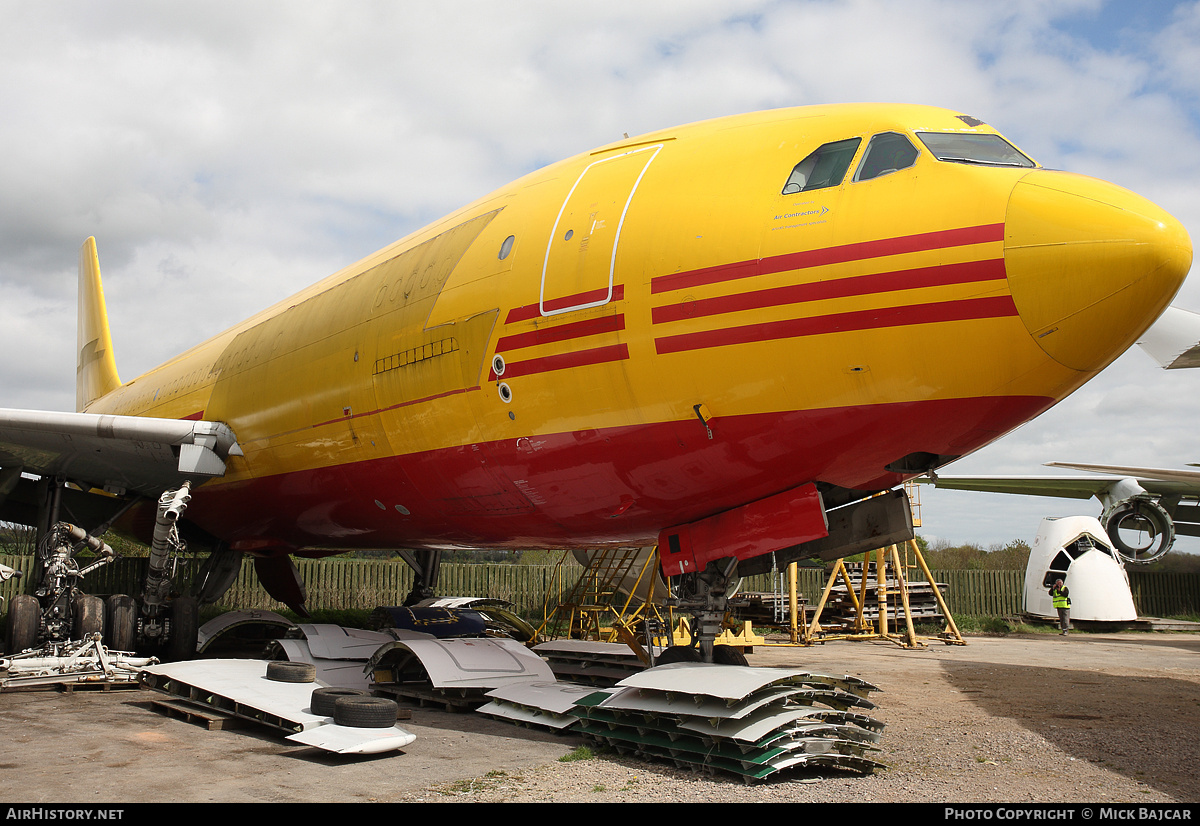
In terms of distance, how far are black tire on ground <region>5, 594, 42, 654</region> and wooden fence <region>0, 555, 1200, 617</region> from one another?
13.6 meters

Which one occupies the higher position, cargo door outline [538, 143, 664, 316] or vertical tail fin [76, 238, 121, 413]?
vertical tail fin [76, 238, 121, 413]

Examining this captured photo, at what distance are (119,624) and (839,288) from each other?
10.6 m

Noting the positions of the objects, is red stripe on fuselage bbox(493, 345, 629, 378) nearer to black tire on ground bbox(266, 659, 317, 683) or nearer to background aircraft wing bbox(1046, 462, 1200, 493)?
black tire on ground bbox(266, 659, 317, 683)

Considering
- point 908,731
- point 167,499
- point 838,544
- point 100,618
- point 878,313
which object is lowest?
point 908,731

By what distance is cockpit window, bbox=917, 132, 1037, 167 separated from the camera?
18.6 feet

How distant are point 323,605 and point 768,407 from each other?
22.5m

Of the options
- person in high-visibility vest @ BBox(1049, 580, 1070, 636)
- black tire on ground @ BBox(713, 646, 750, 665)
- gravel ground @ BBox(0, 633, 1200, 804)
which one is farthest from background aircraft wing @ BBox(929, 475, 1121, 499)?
black tire on ground @ BBox(713, 646, 750, 665)

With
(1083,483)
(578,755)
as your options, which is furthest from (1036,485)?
(578,755)

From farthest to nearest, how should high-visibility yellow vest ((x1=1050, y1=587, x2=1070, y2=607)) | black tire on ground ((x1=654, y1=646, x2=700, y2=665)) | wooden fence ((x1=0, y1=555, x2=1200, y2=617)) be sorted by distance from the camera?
wooden fence ((x1=0, y1=555, x2=1200, y2=617)) < high-visibility yellow vest ((x1=1050, y1=587, x2=1070, y2=607)) < black tire on ground ((x1=654, y1=646, x2=700, y2=665))

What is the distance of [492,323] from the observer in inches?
278

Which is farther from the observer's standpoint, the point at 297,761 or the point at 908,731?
the point at 908,731

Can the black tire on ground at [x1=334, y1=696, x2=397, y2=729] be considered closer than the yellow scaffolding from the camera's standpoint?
Yes

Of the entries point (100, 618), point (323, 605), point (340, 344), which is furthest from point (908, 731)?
point (323, 605)

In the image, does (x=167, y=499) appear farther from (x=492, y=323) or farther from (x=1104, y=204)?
(x=1104, y=204)
